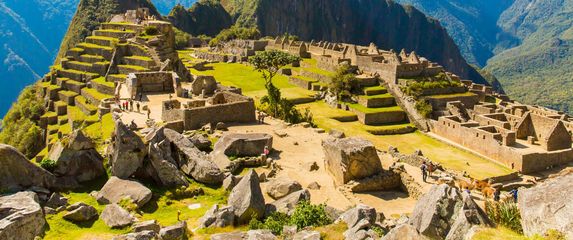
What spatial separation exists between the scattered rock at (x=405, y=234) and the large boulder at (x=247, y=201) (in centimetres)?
511

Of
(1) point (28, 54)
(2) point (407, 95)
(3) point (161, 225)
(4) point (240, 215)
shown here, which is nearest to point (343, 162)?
(4) point (240, 215)

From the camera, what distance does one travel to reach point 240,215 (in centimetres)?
1545

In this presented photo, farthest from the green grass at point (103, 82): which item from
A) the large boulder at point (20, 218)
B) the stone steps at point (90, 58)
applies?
the large boulder at point (20, 218)

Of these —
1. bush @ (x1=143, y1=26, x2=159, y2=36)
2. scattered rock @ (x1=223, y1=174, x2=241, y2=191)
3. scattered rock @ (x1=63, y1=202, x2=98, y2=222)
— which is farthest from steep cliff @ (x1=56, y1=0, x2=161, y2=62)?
scattered rock @ (x1=63, y1=202, x2=98, y2=222)

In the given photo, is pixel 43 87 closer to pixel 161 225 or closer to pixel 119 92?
pixel 119 92

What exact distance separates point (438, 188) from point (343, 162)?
898 centimetres

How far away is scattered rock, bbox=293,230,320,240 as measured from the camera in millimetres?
12832

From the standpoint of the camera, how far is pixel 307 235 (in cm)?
1306

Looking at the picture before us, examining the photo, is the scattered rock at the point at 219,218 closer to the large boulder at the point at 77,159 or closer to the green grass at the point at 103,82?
the large boulder at the point at 77,159

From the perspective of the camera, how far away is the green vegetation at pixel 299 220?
14602mm

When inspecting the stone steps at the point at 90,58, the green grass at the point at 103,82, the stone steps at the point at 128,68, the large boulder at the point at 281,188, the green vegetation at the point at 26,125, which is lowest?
the green vegetation at the point at 26,125

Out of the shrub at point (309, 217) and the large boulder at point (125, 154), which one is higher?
the large boulder at point (125, 154)

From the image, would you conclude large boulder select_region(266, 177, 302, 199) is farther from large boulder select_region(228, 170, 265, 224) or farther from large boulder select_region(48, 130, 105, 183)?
large boulder select_region(48, 130, 105, 183)

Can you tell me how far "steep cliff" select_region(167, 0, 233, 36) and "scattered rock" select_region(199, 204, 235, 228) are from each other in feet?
431
